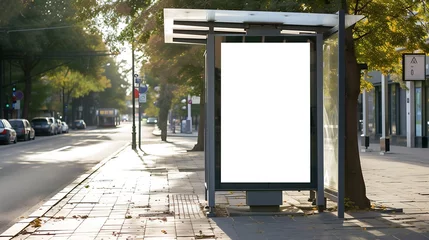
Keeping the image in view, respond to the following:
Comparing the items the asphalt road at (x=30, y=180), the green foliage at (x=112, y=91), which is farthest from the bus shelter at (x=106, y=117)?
the asphalt road at (x=30, y=180)

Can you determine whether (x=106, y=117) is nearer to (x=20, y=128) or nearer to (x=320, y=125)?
(x=20, y=128)

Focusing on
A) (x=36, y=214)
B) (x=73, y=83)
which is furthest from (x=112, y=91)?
(x=36, y=214)

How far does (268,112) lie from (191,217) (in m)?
1.91

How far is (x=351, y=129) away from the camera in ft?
39.8

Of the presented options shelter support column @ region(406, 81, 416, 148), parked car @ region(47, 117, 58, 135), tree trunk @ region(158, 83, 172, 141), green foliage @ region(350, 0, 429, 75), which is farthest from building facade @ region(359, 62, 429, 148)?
parked car @ region(47, 117, 58, 135)

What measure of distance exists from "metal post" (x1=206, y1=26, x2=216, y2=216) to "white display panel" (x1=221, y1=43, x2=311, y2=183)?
7.4 inches

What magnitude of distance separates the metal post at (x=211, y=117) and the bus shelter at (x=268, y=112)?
1 cm

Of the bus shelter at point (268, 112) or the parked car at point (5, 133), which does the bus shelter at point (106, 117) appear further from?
the bus shelter at point (268, 112)

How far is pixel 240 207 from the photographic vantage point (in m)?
12.4

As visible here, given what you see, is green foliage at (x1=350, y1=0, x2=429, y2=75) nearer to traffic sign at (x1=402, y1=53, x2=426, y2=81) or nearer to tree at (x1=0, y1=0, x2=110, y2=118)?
traffic sign at (x1=402, y1=53, x2=426, y2=81)

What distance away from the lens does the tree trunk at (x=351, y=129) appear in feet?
39.2

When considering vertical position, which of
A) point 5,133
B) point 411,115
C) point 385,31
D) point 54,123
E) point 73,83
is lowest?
point 5,133

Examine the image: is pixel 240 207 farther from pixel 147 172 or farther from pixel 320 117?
pixel 147 172

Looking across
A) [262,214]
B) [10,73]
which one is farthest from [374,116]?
[262,214]
